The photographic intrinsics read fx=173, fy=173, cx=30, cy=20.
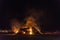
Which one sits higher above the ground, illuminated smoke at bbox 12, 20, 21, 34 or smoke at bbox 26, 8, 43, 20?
smoke at bbox 26, 8, 43, 20

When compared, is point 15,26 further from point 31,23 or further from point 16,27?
point 31,23

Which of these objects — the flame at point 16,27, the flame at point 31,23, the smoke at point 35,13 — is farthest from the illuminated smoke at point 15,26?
the smoke at point 35,13

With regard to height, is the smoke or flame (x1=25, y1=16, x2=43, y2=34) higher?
the smoke

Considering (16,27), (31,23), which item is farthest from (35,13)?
(16,27)

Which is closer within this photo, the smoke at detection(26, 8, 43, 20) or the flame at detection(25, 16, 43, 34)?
the flame at detection(25, 16, 43, 34)

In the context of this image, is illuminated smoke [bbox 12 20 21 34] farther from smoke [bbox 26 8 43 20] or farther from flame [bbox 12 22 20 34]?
smoke [bbox 26 8 43 20]

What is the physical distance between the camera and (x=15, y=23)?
3.04 m

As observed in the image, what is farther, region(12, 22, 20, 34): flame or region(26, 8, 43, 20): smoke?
region(26, 8, 43, 20): smoke

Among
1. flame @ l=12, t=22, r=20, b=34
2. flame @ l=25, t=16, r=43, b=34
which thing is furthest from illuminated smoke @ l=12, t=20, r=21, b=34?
flame @ l=25, t=16, r=43, b=34

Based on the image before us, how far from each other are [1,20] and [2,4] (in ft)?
0.93

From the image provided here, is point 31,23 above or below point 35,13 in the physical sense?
below

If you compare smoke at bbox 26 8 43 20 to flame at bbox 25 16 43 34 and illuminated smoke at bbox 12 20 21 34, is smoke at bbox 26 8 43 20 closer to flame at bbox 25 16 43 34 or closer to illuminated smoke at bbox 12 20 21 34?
flame at bbox 25 16 43 34

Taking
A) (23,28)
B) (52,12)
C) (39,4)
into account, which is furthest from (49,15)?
(23,28)

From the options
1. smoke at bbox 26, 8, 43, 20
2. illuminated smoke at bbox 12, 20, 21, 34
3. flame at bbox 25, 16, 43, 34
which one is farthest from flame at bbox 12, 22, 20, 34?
smoke at bbox 26, 8, 43, 20
